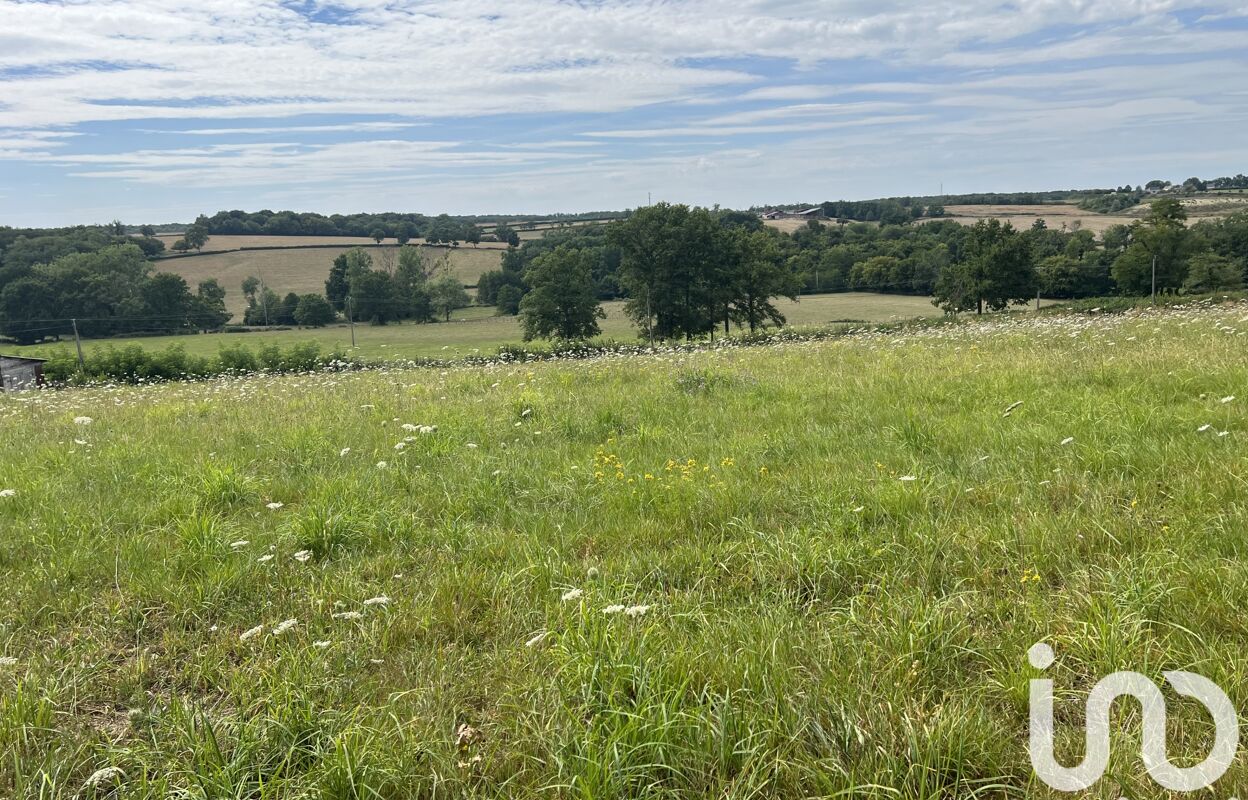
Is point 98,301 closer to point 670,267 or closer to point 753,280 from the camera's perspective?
point 670,267

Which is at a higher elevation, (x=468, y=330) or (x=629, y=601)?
(x=629, y=601)

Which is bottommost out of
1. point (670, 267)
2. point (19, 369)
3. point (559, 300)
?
point (19, 369)

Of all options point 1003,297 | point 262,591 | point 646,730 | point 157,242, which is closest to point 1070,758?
point 646,730

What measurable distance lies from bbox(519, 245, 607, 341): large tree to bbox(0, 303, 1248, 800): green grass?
5582 cm

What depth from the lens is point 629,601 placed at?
11.8 ft

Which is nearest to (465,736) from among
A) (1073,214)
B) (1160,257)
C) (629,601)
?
(629,601)

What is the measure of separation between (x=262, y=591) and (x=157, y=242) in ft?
440

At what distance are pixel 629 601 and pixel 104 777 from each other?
7.23 ft

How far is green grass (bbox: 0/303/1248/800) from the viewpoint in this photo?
2.50 meters

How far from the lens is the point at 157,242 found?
11325 centimetres

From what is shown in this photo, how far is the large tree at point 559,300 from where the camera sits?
2466 inches

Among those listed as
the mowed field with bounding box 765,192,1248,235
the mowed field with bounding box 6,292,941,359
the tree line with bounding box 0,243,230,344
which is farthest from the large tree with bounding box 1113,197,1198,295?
the tree line with bounding box 0,243,230,344

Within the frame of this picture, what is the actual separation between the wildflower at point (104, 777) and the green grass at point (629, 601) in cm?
7

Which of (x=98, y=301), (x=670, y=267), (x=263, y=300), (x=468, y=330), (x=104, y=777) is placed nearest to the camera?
(x=104, y=777)
